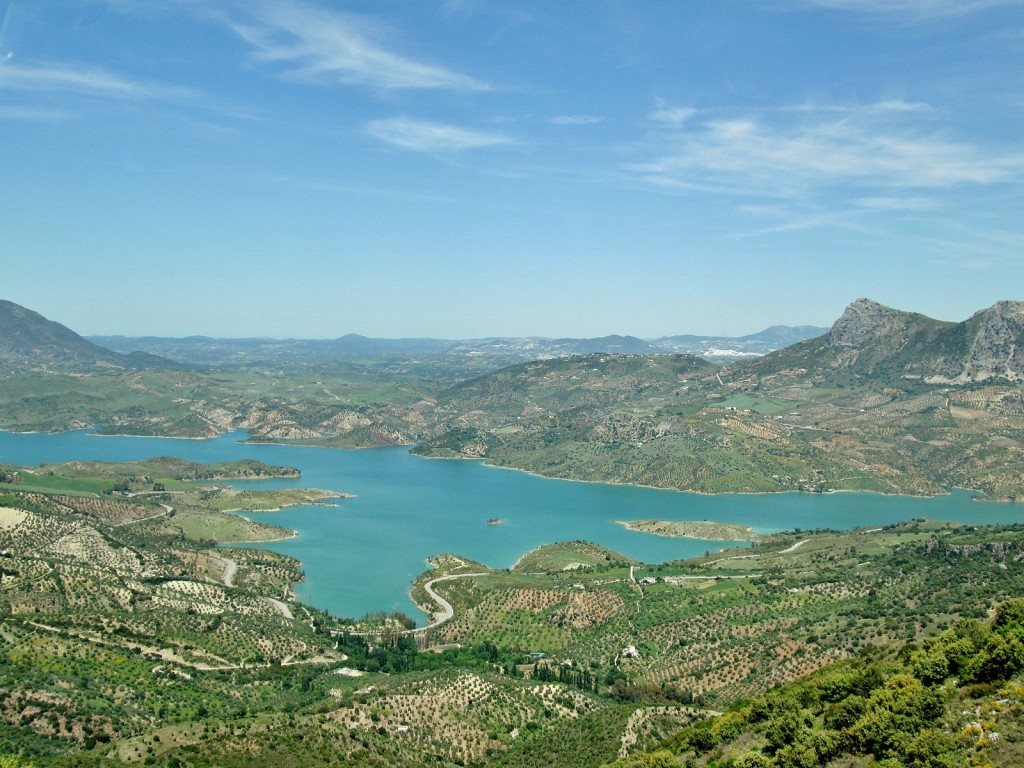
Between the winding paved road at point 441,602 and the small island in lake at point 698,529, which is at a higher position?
the small island in lake at point 698,529

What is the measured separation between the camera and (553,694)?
6081 centimetres

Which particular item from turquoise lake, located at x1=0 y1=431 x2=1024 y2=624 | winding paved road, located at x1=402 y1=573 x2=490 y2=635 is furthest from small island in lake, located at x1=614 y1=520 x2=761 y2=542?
winding paved road, located at x1=402 y1=573 x2=490 y2=635

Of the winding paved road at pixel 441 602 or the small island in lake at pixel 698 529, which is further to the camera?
the small island in lake at pixel 698 529

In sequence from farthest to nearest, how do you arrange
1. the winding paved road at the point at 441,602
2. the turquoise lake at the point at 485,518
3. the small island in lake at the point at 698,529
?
the small island in lake at the point at 698,529 → the turquoise lake at the point at 485,518 → the winding paved road at the point at 441,602

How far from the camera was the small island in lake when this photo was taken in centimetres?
13288

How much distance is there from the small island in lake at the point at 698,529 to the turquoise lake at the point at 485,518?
3050 millimetres

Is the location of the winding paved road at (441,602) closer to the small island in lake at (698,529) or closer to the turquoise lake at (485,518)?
the turquoise lake at (485,518)

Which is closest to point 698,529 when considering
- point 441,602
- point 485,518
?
point 485,518

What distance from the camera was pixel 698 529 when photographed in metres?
137

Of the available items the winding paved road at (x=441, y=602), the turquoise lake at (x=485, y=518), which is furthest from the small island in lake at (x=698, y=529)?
the winding paved road at (x=441, y=602)

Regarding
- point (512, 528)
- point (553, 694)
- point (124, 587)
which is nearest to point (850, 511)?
point (512, 528)

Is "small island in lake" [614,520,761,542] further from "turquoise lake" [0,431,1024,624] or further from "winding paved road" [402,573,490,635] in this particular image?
"winding paved road" [402,573,490,635]

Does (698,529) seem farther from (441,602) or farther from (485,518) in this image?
(441,602)

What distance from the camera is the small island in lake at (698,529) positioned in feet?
436
